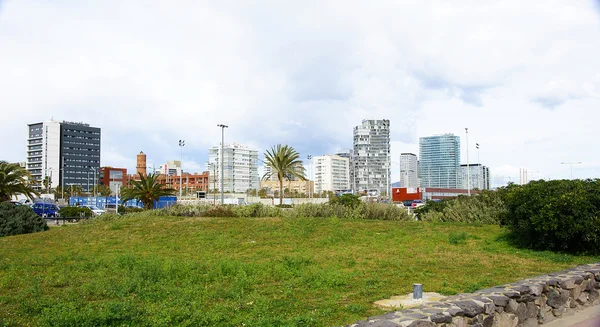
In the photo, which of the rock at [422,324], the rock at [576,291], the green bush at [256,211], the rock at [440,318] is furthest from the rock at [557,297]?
the green bush at [256,211]

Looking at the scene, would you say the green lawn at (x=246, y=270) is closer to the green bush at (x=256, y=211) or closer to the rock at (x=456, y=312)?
the rock at (x=456, y=312)

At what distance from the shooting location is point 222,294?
8344 millimetres

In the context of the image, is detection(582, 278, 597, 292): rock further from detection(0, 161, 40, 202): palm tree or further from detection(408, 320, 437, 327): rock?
detection(0, 161, 40, 202): palm tree

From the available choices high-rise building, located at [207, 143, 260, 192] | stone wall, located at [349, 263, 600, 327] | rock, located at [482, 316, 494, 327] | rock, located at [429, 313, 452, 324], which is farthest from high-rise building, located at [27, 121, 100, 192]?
rock, located at [429, 313, 452, 324]

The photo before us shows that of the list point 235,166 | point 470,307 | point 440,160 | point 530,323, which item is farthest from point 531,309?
point 235,166

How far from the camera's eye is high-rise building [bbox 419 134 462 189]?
146 meters

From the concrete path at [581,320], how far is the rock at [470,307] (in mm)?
2307

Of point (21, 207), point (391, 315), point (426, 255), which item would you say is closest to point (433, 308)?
point (391, 315)

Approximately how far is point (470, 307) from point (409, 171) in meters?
163

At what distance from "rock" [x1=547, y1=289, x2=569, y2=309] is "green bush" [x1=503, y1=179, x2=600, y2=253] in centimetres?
502

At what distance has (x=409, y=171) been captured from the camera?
166 meters

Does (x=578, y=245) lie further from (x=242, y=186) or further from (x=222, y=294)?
(x=242, y=186)

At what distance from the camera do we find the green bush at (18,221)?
74.0ft

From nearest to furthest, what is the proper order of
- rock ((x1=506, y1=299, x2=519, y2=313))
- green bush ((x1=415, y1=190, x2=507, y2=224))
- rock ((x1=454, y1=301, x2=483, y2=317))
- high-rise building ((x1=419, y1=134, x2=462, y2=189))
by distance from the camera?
rock ((x1=454, y1=301, x2=483, y2=317)), rock ((x1=506, y1=299, x2=519, y2=313)), green bush ((x1=415, y1=190, x2=507, y2=224)), high-rise building ((x1=419, y1=134, x2=462, y2=189))
